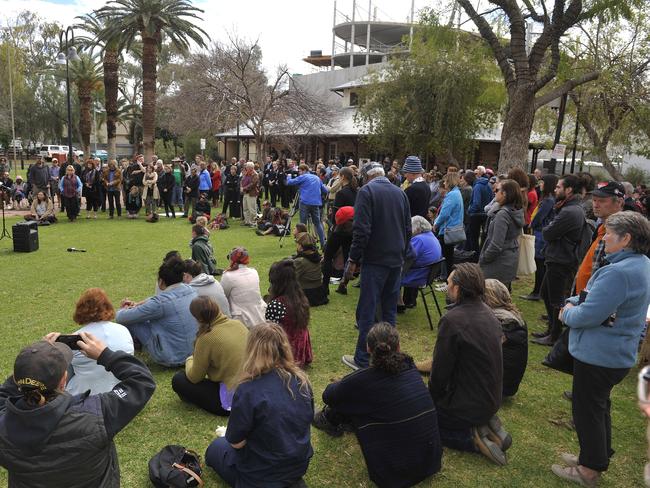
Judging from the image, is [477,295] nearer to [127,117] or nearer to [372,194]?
[372,194]

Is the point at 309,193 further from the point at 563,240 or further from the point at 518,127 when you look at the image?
the point at 518,127

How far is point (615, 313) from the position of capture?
3.04m

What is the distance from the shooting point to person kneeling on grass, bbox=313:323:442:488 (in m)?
3.10

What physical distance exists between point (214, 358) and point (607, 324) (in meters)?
2.78

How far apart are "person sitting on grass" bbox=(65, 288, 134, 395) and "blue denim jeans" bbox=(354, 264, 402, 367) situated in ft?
6.86

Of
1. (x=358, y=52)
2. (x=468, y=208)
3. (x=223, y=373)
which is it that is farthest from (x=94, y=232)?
(x=358, y=52)

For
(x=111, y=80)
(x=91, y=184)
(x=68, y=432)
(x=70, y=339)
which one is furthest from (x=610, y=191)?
(x=111, y=80)

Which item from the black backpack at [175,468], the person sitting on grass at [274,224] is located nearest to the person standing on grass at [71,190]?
the person sitting on grass at [274,224]

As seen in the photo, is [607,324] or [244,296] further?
[244,296]

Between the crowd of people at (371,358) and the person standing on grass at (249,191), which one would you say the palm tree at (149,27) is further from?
the crowd of people at (371,358)

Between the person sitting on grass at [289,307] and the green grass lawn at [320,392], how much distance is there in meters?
0.41

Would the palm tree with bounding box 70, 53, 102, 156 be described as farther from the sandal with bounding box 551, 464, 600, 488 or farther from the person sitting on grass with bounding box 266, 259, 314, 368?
the sandal with bounding box 551, 464, 600, 488

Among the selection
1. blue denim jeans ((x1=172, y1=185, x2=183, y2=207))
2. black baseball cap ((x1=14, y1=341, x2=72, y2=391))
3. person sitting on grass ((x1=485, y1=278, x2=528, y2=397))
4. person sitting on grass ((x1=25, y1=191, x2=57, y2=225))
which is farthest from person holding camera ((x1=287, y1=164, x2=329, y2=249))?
Answer: black baseball cap ((x1=14, y1=341, x2=72, y2=391))

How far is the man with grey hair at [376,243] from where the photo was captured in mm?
4645
